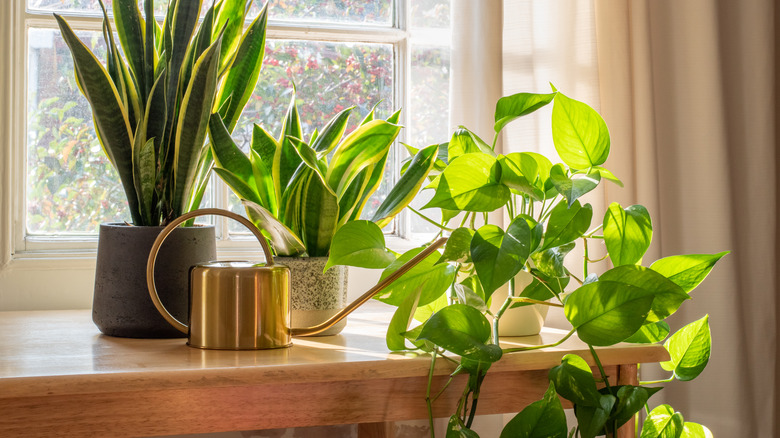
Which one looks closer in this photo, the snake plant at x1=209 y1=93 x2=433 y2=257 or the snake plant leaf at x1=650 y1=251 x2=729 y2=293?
the snake plant leaf at x1=650 y1=251 x2=729 y2=293

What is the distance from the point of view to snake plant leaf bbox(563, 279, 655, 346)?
0.72 m

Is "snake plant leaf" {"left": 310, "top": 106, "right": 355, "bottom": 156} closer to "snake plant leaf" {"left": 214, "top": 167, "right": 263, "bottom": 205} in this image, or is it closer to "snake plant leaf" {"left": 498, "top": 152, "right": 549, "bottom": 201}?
"snake plant leaf" {"left": 214, "top": 167, "right": 263, "bottom": 205}

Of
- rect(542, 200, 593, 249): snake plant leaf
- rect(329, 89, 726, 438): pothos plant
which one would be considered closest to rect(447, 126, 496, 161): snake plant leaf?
rect(329, 89, 726, 438): pothos plant

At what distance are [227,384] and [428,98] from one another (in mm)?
859

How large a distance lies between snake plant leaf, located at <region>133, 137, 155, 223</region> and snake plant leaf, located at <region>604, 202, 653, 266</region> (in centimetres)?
58

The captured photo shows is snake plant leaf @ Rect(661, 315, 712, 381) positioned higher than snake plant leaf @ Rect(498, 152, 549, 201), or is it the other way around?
snake plant leaf @ Rect(498, 152, 549, 201)

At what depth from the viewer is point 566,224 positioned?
0.80 meters

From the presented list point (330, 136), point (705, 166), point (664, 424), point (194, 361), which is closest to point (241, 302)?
point (194, 361)

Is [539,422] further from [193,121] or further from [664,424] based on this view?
[193,121]

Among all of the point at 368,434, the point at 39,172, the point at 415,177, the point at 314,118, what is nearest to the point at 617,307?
the point at 415,177

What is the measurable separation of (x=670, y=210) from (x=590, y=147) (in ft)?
1.97

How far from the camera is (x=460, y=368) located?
79 cm

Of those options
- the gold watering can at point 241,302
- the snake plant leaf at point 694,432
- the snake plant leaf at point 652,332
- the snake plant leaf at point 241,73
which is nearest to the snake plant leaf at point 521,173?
the gold watering can at point 241,302

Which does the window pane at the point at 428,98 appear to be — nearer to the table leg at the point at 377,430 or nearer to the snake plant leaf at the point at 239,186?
the table leg at the point at 377,430
